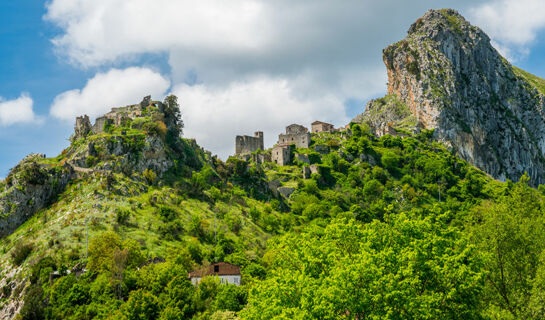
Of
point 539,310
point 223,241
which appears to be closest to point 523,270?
point 539,310

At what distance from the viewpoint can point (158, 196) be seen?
75.3m

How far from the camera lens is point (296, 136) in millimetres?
134625

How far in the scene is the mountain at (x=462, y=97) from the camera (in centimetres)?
15885

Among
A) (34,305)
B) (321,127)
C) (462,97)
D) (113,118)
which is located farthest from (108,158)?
(462,97)

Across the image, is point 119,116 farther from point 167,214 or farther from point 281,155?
point 281,155

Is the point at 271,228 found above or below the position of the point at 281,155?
below

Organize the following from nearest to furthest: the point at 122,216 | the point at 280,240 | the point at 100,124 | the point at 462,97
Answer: the point at 280,240 < the point at 122,216 < the point at 100,124 < the point at 462,97

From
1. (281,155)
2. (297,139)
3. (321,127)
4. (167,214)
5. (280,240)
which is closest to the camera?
(280,240)

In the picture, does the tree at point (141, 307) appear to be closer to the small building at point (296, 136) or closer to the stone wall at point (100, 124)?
the stone wall at point (100, 124)

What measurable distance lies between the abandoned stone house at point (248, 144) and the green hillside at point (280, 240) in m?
14.4

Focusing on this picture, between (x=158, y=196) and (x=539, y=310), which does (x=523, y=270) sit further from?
(x=158, y=196)

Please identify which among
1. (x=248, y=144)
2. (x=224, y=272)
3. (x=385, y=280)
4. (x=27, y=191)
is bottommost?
(x=224, y=272)

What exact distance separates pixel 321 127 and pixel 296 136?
53.9ft

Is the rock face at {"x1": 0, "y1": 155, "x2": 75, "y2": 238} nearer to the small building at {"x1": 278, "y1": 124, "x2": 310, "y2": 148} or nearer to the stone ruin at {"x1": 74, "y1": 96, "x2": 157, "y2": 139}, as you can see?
the stone ruin at {"x1": 74, "y1": 96, "x2": 157, "y2": 139}
